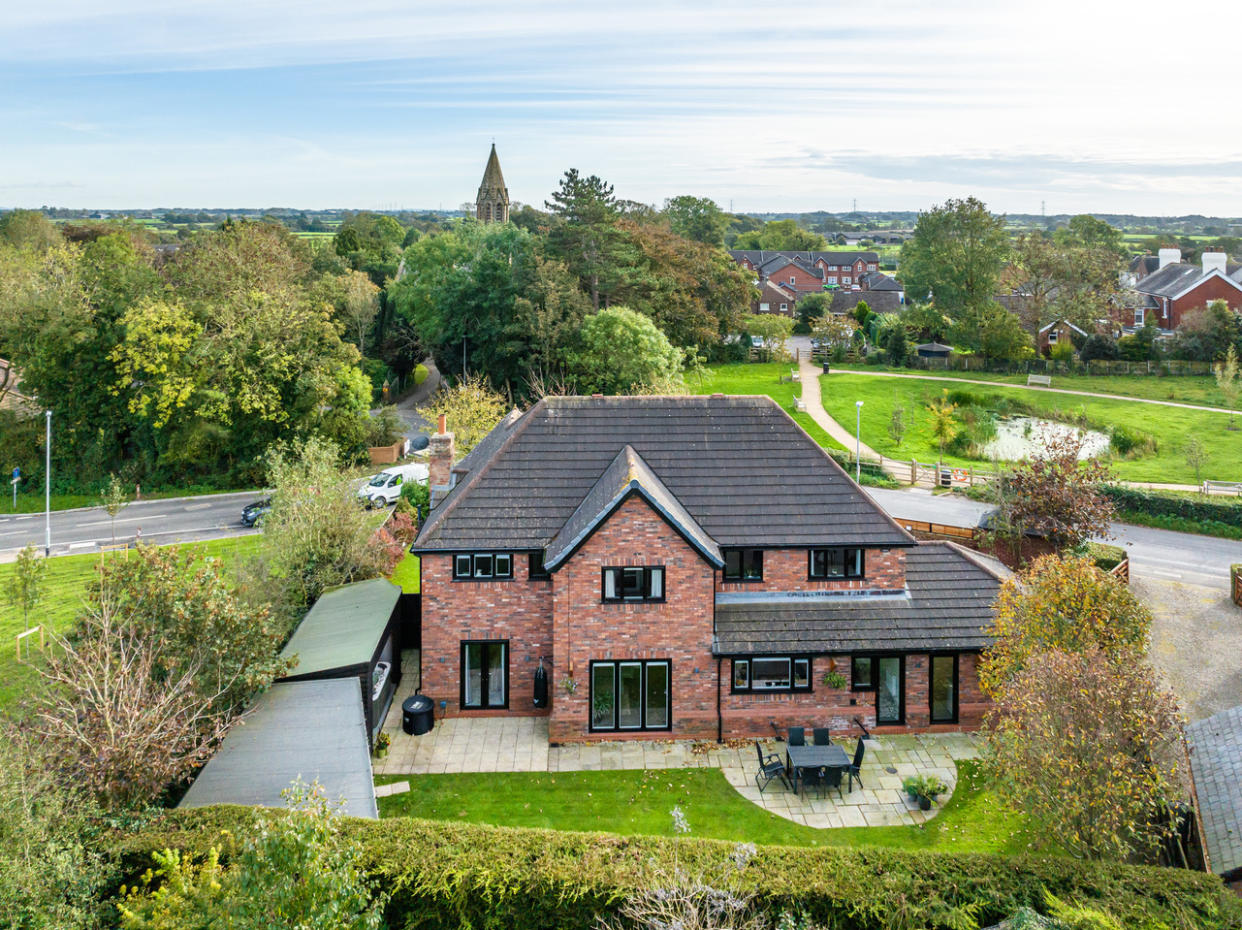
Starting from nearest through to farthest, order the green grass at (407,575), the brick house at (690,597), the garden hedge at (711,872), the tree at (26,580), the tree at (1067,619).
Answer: the garden hedge at (711,872), the tree at (1067,619), the brick house at (690,597), the tree at (26,580), the green grass at (407,575)

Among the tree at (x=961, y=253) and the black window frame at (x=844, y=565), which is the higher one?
the tree at (x=961, y=253)

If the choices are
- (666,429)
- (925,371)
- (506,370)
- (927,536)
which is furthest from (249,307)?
(925,371)

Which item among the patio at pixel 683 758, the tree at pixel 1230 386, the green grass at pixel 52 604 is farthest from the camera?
the tree at pixel 1230 386

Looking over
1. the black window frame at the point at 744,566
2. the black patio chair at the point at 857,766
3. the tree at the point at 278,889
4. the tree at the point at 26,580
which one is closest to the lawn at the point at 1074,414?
the black window frame at the point at 744,566

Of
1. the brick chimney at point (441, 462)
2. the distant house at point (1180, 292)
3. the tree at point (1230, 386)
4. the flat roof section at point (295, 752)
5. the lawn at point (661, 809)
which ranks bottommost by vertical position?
the lawn at point (661, 809)

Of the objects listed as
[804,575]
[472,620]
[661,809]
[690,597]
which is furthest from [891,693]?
[472,620]

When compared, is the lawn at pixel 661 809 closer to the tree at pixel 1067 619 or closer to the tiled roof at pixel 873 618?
the tree at pixel 1067 619
